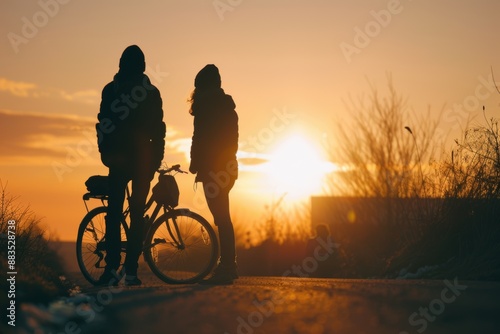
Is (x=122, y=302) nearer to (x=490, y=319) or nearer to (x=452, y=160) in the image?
(x=490, y=319)

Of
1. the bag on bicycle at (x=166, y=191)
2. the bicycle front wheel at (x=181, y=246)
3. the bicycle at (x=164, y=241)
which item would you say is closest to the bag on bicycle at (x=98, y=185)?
the bicycle at (x=164, y=241)

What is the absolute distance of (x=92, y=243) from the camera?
10.1 m

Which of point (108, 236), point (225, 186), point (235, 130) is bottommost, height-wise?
point (108, 236)

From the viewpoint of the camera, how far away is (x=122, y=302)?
7137mm

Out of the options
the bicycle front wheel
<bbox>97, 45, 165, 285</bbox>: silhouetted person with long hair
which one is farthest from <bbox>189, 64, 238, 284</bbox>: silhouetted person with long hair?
<bbox>97, 45, 165, 285</bbox>: silhouetted person with long hair

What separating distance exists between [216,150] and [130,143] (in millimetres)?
1134

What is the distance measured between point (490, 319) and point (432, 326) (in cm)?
55

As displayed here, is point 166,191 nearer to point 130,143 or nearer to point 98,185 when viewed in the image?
point 130,143

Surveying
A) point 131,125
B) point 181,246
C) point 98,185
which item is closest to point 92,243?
point 98,185

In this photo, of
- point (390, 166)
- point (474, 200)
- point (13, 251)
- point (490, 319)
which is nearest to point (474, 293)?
point (490, 319)

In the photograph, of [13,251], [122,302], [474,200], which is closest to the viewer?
[122,302]

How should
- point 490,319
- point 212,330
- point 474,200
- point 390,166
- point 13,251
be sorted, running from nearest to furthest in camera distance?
point 212,330
point 490,319
point 13,251
point 474,200
point 390,166

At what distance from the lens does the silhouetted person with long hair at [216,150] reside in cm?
1025

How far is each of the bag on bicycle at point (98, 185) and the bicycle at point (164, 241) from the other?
A: 16 millimetres
